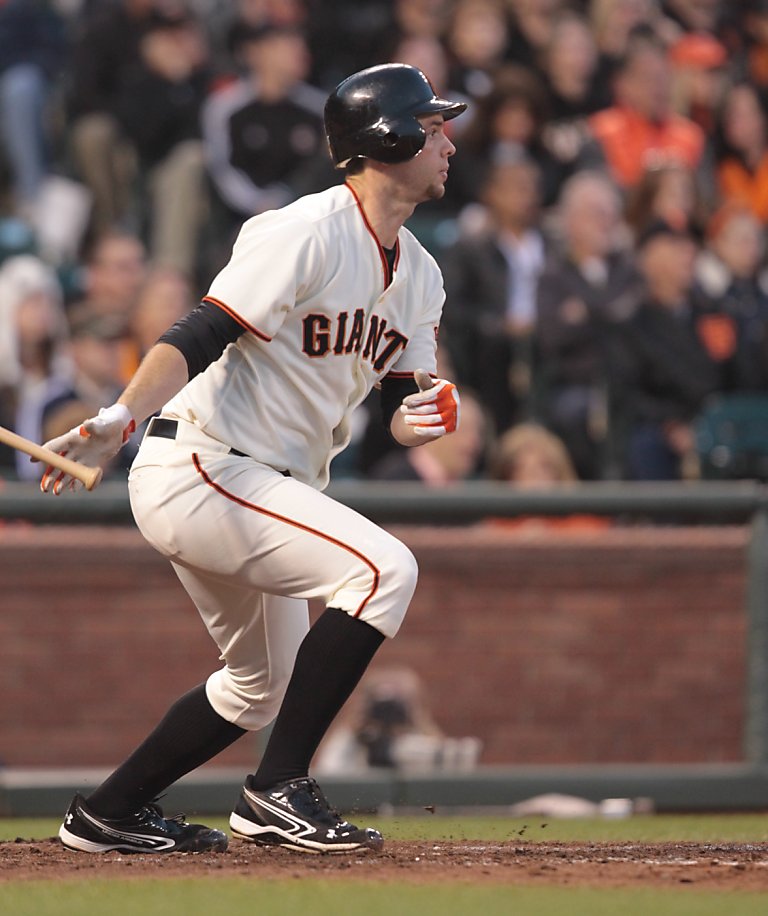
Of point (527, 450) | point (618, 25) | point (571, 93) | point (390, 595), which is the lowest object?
point (527, 450)

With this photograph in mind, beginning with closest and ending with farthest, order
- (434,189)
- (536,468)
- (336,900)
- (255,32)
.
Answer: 1. (336,900)
2. (434,189)
3. (536,468)
4. (255,32)

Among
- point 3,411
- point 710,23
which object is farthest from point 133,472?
point 710,23

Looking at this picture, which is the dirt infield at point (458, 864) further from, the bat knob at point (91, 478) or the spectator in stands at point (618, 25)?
the spectator in stands at point (618, 25)

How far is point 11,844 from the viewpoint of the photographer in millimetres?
4645

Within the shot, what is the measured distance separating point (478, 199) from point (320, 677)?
19.3ft

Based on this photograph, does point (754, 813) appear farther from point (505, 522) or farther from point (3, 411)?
point (3, 411)

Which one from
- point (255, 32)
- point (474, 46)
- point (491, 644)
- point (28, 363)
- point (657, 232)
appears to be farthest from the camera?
point (474, 46)

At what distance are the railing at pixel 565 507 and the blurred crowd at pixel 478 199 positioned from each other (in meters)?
0.56

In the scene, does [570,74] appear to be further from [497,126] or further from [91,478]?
[91,478]

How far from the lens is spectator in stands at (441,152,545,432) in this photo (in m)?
8.70

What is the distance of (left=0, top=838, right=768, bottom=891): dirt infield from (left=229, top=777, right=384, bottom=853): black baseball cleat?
0.11 ft

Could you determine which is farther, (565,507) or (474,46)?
(474,46)

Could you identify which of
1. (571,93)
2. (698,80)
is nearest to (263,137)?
(571,93)

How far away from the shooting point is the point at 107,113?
32.8ft
